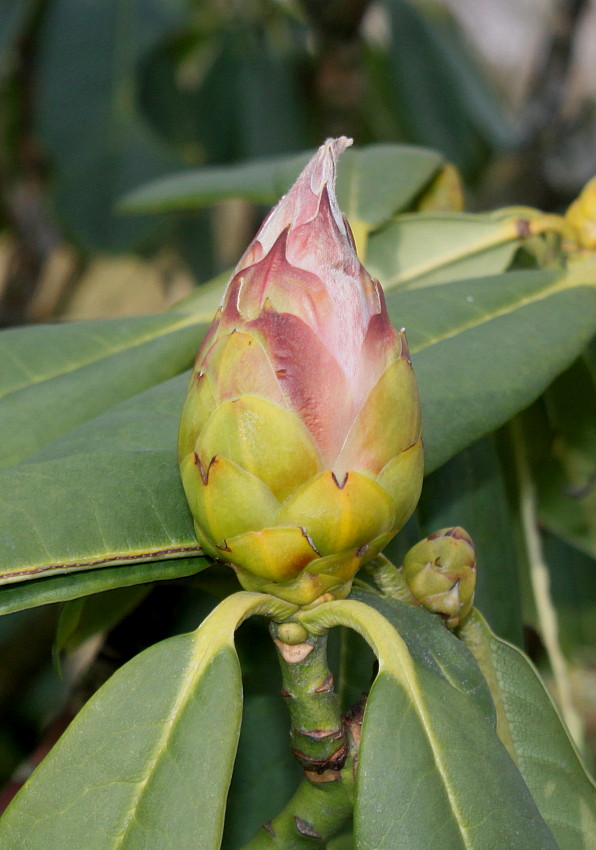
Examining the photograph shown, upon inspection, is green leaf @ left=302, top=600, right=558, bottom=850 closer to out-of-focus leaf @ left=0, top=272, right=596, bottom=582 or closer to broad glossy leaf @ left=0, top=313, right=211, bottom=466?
out-of-focus leaf @ left=0, top=272, right=596, bottom=582

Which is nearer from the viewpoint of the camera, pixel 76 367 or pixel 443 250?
pixel 76 367

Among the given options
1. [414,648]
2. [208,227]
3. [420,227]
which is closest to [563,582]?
[420,227]

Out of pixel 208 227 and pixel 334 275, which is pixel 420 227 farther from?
pixel 208 227

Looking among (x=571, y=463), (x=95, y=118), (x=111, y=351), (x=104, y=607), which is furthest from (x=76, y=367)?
(x=95, y=118)

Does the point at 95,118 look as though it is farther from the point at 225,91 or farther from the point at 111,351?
the point at 111,351

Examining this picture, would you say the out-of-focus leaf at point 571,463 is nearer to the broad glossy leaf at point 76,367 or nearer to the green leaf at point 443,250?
the green leaf at point 443,250

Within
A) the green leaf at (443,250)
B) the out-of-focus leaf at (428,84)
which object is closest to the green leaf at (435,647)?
the green leaf at (443,250)
